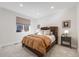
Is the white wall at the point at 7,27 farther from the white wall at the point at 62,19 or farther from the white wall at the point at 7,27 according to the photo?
the white wall at the point at 62,19

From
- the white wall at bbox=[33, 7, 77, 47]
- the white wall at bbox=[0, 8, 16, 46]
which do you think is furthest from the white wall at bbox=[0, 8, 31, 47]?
the white wall at bbox=[33, 7, 77, 47]

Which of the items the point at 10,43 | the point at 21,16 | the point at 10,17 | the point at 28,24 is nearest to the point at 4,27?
the point at 10,17

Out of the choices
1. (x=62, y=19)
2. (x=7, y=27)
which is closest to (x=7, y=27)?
(x=7, y=27)

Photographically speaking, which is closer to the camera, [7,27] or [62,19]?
[7,27]

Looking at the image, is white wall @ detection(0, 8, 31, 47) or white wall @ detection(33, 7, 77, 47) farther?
white wall @ detection(0, 8, 31, 47)

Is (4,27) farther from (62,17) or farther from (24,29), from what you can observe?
(62,17)

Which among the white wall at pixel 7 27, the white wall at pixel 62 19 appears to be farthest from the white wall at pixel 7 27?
the white wall at pixel 62 19

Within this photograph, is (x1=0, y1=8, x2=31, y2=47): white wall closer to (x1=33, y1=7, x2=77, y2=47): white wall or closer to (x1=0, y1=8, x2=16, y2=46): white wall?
(x1=0, y1=8, x2=16, y2=46): white wall

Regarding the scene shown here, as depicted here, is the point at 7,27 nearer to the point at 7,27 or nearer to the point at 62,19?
the point at 7,27

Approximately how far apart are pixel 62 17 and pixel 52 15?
3.49ft

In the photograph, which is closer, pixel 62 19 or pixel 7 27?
pixel 7 27

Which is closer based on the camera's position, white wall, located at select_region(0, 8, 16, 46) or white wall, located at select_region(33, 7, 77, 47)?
white wall, located at select_region(33, 7, 77, 47)

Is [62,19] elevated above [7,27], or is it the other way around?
[62,19]

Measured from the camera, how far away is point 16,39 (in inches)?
222
